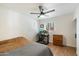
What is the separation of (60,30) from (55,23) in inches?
4.6

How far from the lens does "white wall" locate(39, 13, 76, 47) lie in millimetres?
973

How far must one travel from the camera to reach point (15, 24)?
0.89 m

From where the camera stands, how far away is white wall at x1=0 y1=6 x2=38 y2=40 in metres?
0.83

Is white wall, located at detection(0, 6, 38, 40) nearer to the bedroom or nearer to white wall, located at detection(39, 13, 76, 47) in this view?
the bedroom

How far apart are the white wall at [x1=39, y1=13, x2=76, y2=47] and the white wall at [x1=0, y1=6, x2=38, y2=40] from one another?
160mm

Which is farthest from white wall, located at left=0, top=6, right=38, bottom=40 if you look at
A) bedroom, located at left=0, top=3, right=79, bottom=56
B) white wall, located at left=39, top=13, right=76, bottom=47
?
white wall, located at left=39, top=13, right=76, bottom=47

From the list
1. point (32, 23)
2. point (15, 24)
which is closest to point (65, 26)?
point (32, 23)

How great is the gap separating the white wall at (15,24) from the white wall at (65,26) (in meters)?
0.16

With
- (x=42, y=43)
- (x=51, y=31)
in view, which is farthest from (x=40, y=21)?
(x=42, y=43)

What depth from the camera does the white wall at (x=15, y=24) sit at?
0.83 metres

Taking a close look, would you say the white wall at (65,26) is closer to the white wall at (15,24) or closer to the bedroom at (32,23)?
the bedroom at (32,23)

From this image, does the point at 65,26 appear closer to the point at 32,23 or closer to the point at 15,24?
the point at 32,23

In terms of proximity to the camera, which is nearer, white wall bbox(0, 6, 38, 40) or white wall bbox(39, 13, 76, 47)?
white wall bbox(0, 6, 38, 40)

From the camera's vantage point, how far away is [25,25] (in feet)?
3.15
